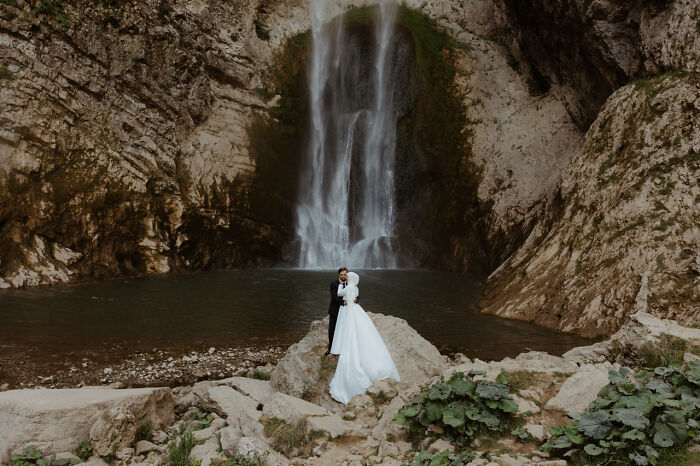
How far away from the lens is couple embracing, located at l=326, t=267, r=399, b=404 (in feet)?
21.7

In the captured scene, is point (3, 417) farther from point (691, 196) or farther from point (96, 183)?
point (96, 183)

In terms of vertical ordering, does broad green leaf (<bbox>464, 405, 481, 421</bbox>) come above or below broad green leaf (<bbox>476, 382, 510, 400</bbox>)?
below

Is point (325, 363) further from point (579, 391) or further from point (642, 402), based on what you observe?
point (642, 402)

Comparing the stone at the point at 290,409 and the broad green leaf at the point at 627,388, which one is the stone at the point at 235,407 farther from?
the broad green leaf at the point at 627,388

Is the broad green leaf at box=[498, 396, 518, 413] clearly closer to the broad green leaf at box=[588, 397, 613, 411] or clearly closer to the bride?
the broad green leaf at box=[588, 397, 613, 411]

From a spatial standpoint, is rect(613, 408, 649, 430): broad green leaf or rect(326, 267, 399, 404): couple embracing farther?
rect(326, 267, 399, 404): couple embracing

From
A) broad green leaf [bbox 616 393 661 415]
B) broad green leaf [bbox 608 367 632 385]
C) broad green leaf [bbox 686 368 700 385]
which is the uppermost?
broad green leaf [bbox 686 368 700 385]

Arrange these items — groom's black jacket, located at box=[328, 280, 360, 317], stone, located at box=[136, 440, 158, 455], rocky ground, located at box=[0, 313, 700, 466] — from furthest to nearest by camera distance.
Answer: groom's black jacket, located at box=[328, 280, 360, 317]
stone, located at box=[136, 440, 158, 455]
rocky ground, located at box=[0, 313, 700, 466]

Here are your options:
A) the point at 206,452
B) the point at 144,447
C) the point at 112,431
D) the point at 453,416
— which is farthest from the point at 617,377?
the point at 112,431

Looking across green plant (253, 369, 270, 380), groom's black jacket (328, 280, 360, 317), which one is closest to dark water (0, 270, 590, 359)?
green plant (253, 369, 270, 380)

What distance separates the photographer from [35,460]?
16.1ft

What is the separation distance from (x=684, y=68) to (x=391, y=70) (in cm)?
1871

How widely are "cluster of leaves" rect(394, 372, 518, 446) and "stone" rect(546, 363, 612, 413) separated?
0.48 metres

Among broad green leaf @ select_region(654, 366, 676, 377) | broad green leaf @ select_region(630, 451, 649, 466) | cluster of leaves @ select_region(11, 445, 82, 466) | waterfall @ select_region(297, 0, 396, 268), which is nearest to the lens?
broad green leaf @ select_region(630, 451, 649, 466)
